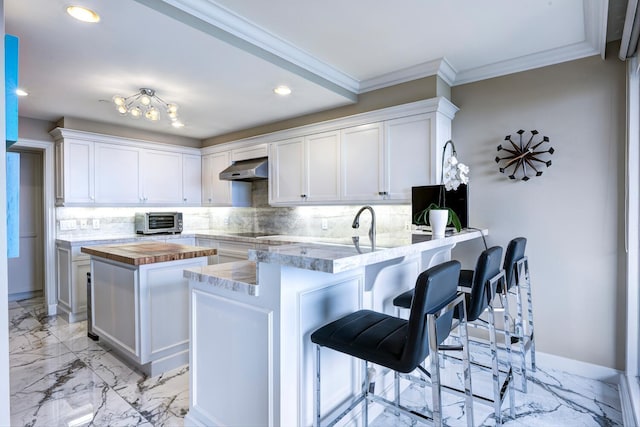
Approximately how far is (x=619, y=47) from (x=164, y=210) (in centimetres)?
533

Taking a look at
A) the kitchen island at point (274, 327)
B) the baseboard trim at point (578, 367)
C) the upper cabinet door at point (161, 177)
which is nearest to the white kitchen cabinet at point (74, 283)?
the upper cabinet door at point (161, 177)

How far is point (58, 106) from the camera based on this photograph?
3.54 m

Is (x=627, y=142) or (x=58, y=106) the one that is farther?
(x=58, y=106)

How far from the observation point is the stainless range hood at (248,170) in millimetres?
4180

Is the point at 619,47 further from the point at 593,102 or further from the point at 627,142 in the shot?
the point at 627,142

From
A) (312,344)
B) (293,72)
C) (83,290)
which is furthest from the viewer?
(83,290)

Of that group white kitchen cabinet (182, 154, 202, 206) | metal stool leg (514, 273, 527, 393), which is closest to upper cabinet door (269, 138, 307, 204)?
white kitchen cabinet (182, 154, 202, 206)

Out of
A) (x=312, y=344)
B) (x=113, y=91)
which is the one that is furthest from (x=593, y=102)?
(x=113, y=91)

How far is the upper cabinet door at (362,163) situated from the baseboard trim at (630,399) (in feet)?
7.08

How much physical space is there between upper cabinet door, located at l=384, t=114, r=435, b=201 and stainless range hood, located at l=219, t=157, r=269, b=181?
67.4 inches

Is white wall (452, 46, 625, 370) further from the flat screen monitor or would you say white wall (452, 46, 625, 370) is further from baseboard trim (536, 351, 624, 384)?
the flat screen monitor

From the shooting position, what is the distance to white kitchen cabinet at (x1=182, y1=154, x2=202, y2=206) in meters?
5.01

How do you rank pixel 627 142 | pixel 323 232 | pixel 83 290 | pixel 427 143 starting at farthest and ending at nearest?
pixel 323 232, pixel 83 290, pixel 427 143, pixel 627 142

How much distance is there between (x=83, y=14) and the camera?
1.89 m
